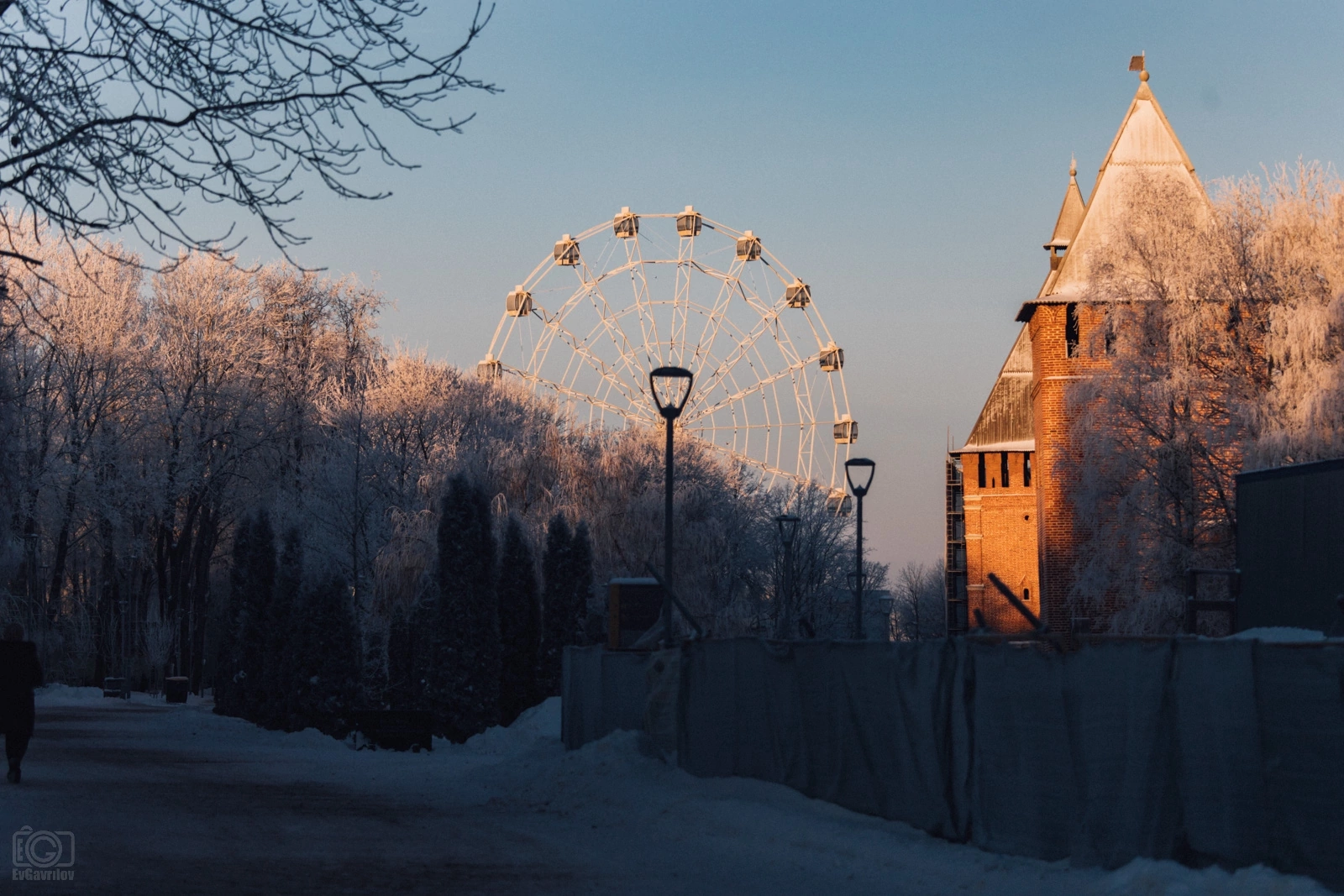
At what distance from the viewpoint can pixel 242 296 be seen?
5272 centimetres

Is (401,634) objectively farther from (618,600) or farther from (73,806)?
(73,806)

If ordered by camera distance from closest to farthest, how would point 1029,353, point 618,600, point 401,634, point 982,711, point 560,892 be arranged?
point 560,892 < point 982,711 < point 618,600 < point 401,634 < point 1029,353

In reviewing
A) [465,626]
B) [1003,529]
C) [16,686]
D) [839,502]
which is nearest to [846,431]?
[839,502]

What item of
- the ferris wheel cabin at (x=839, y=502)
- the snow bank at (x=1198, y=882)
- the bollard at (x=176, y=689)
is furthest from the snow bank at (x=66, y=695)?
the snow bank at (x=1198, y=882)

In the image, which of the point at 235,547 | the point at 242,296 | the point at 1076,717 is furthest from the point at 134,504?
the point at 1076,717

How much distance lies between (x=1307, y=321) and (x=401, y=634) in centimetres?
2075

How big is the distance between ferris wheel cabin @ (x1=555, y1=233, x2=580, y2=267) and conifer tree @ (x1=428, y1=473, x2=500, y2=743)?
2889cm

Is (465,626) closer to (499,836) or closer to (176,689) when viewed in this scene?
(499,836)

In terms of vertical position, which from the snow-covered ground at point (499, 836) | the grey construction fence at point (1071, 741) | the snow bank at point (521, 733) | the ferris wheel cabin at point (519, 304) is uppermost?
the ferris wheel cabin at point (519, 304)

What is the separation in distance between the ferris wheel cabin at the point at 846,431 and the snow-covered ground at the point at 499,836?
3639 centimetres

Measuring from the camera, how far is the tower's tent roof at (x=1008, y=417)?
6469cm

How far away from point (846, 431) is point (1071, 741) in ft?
152

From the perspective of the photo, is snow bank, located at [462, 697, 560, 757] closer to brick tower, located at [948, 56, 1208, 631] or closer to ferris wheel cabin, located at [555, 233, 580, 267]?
brick tower, located at [948, 56, 1208, 631]

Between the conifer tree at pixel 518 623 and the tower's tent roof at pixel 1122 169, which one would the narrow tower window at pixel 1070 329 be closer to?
the tower's tent roof at pixel 1122 169
